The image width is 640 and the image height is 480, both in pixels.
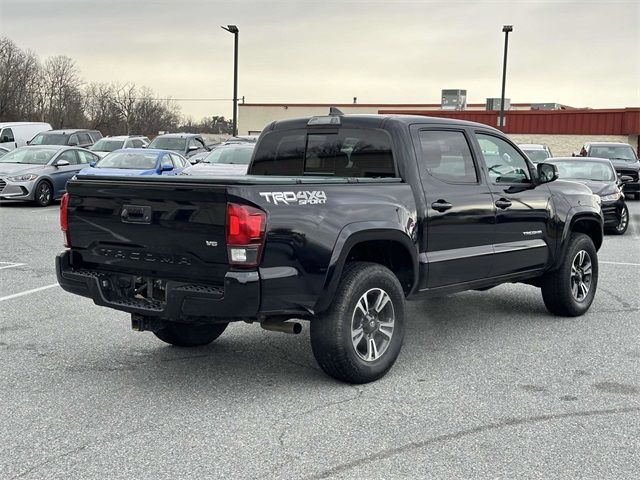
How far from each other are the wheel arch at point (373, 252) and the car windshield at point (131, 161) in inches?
532

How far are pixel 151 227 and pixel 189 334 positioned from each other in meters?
1.46

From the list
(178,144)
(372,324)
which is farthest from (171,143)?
(372,324)

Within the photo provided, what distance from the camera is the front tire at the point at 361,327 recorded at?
5.03 m

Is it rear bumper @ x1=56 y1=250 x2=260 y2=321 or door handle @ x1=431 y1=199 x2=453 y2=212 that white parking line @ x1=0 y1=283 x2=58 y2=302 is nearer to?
rear bumper @ x1=56 y1=250 x2=260 y2=321

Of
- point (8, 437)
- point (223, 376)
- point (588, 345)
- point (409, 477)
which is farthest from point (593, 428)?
point (8, 437)

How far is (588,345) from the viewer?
6430mm

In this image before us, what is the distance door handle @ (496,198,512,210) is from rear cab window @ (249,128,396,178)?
1.21 m

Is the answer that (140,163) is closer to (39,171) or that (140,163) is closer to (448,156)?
(39,171)

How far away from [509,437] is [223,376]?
83.1 inches

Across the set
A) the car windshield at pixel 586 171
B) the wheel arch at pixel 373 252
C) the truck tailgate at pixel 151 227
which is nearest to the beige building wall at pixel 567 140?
the car windshield at pixel 586 171

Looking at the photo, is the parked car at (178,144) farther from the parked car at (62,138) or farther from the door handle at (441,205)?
the door handle at (441,205)

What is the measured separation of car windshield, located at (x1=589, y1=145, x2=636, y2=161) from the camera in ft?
75.5

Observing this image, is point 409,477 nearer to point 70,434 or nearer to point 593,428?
point 593,428

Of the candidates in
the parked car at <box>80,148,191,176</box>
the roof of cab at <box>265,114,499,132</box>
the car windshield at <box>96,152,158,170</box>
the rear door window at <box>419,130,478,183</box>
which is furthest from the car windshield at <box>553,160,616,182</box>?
the roof of cab at <box>265,114,499,132</box>
